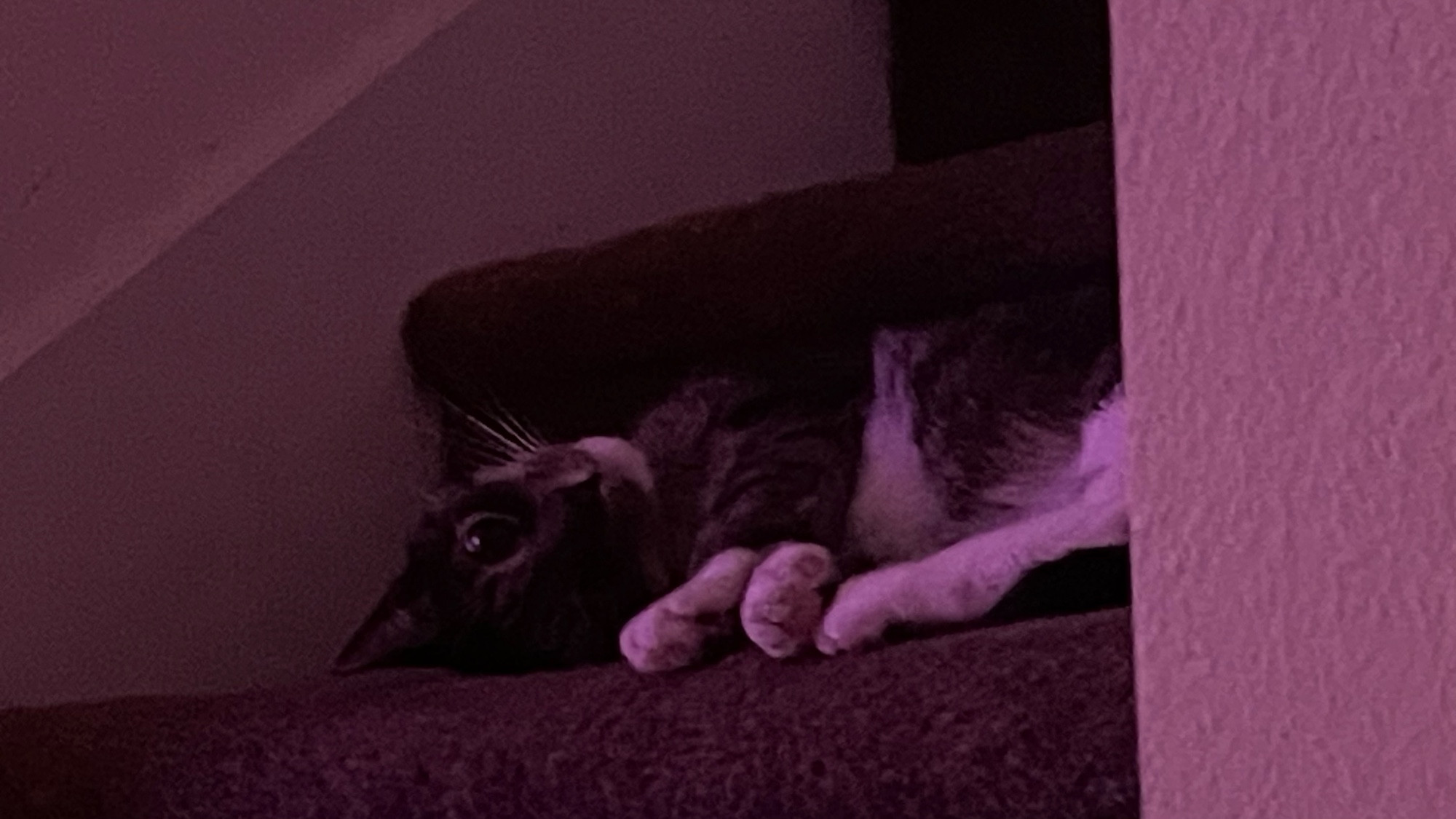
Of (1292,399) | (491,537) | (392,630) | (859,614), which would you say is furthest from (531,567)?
(1292,399)

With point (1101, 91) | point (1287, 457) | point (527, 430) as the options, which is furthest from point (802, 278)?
point (1287, 457)

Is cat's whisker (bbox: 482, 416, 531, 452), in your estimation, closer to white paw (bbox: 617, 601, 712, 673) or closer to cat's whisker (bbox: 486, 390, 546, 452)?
cat's whisker (bbox: 486, 390, 546, 452)

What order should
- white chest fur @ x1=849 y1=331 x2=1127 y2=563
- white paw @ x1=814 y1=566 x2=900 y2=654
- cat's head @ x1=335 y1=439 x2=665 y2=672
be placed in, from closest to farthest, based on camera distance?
white paw @ x1=814 y1=566 x2=900 y2=654
white chest fur @ x1=849 y1=331 x2=1127 y2=563
cat's head @ x1=335 y1=439 x2=665 y2=672

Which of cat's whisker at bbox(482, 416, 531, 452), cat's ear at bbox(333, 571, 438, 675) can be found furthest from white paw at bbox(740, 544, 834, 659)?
cat's whisker at bbox(482, 416, 531, 452)

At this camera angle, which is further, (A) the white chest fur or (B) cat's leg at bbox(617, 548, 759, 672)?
(A) the white chest fur

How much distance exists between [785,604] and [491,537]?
592mm

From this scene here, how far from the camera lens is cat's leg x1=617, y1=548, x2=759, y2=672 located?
1017mm

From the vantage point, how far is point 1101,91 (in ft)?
Result: 5.68

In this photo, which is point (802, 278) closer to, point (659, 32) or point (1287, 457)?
point (659, 32)

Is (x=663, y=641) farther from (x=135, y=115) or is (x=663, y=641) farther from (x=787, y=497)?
(x=135, y=115)

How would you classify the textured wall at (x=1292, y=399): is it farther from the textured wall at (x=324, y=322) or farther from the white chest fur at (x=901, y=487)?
the textured wall at (x=324, y=322)

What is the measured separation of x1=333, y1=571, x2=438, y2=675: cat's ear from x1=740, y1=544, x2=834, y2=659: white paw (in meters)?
0.45

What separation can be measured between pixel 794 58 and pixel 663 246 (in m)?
0.54

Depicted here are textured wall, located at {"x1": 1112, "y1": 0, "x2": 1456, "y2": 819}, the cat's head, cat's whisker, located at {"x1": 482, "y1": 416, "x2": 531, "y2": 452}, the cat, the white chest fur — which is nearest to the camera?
textured wall, located at {"x1": 1112, "y1": 0, "x2": 1456, "y2": 819}
